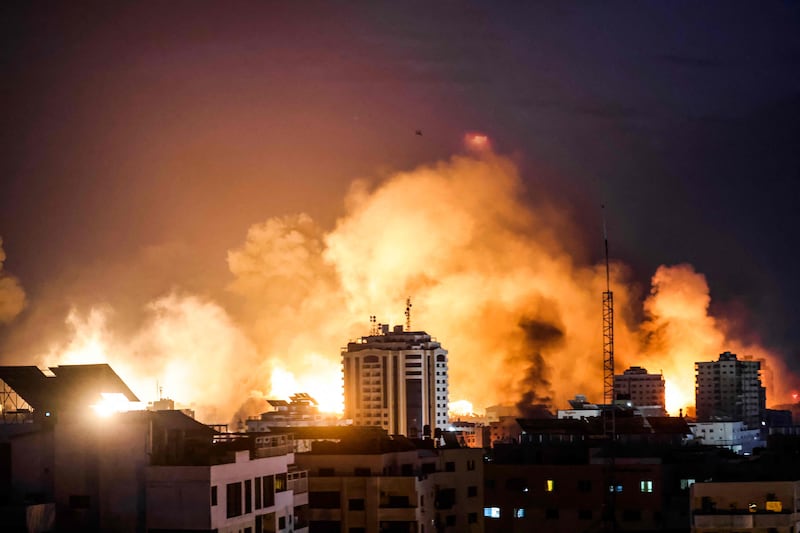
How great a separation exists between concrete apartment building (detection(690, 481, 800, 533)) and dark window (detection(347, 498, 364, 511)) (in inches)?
225

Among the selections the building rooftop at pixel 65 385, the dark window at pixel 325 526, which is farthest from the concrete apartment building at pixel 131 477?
the dark window at pixel 325 526

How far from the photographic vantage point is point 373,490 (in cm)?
2889

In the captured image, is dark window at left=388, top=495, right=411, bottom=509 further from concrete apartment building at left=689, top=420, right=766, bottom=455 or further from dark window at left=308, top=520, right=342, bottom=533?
concrete apartment building at left=689, top=420, right=766, bottom=455

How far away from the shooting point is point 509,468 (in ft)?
115

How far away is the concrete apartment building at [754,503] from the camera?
1003 inches

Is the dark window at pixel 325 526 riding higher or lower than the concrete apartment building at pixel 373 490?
lower

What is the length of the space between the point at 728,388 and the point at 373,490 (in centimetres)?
6444

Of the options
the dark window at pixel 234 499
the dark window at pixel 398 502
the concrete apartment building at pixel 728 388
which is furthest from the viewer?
the concrete apartment building at pixel 728 388

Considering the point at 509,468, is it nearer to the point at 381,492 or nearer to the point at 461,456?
the point at 461,456

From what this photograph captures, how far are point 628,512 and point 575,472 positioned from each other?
141 centimetres

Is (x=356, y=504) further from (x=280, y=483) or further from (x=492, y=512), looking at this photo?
(x=492, y=512)

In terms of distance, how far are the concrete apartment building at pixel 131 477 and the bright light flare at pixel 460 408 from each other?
58430mm

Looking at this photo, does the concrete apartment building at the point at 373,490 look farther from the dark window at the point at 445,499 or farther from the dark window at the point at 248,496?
the dark window at the point at 248,496

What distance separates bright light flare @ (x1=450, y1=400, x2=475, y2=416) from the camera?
83125 mm
